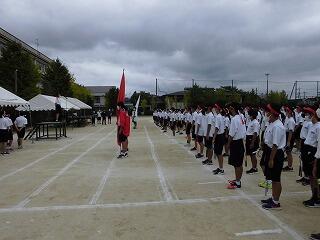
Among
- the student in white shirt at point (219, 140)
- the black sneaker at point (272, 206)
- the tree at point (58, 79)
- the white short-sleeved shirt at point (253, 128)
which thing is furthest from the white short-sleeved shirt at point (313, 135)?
the tree at point (58, 79)

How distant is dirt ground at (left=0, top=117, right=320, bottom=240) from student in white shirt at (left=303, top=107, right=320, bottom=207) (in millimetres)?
346

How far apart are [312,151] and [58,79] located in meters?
51.0

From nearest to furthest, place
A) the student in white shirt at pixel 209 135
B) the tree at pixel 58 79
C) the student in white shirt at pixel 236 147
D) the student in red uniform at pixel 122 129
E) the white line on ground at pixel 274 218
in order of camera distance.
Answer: the white line on ground at pixel 274 218
the student in white shirt at pixel 236 147
the student in white shirt at pixel 209 135
the student in red uniform at pixel 122 129
the tree at pixel 58 79

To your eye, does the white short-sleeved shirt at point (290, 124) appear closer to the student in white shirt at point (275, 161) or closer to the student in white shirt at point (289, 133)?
the student in white shirt at point (289, 133)

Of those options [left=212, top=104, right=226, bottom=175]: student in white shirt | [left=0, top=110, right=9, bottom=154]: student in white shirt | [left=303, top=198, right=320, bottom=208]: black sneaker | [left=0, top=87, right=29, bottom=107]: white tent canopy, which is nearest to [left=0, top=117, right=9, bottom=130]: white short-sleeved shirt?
[left=0, top=110, right=9, bottom=154]: student in white shirt

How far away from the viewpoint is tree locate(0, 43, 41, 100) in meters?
40.1

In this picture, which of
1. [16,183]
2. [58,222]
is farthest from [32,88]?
[58,222]

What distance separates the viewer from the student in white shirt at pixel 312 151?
755 cm

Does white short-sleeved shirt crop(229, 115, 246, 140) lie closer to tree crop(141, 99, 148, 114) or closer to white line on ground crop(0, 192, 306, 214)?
white line on ground crop(0, 192, 306, 214)

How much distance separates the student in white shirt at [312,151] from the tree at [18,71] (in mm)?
34581

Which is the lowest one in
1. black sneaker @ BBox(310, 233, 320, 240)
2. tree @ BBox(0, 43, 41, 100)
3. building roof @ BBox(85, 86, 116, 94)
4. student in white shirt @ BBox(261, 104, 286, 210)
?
black sneaker @ BBox(310, 233, 320, 240)

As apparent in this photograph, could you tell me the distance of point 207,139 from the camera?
12.6 metres

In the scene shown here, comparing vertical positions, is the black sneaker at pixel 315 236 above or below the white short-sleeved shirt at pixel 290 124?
below

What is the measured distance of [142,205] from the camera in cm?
779
